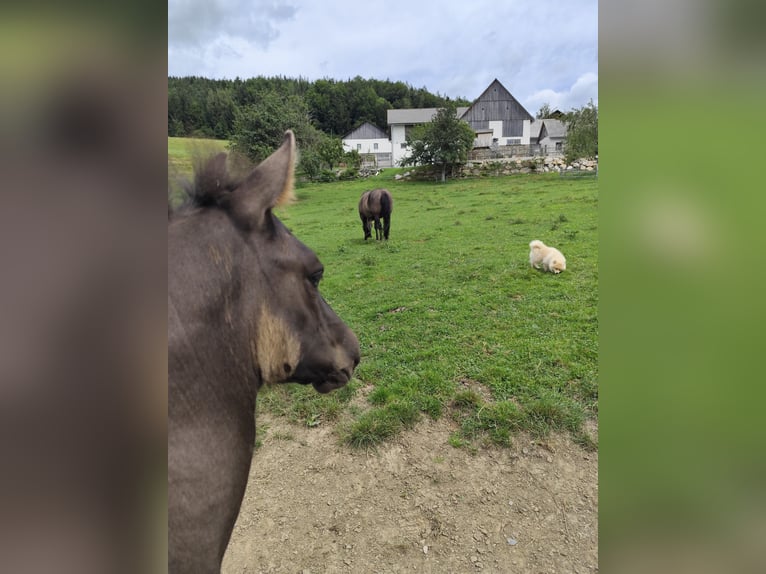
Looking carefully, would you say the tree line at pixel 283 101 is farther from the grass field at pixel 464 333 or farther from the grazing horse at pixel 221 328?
the grass field at pixel 464 333

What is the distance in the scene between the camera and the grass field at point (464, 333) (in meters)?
3.44

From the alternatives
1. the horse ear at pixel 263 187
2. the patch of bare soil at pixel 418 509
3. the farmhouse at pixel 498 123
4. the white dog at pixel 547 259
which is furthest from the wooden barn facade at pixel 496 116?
the horse ear at pixel 263 187

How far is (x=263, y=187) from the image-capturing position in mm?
1101

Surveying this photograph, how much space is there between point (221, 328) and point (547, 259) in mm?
6983

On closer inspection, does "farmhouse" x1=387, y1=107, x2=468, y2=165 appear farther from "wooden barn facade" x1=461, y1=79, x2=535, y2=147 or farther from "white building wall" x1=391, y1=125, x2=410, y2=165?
"wooden barn facade" x1=461, y1=79, x2=535, y2=147

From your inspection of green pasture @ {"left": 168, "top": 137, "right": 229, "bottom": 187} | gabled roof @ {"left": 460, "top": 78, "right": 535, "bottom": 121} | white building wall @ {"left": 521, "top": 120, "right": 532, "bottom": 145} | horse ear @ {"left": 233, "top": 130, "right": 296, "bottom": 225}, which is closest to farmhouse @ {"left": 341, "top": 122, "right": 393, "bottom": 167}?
gabled roof @ {"left": 460, "top": 78, "right": 535, "bottom": 121}

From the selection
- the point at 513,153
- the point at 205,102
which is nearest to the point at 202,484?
the point at 205,102

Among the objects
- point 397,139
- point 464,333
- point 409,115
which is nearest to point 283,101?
point 464,333

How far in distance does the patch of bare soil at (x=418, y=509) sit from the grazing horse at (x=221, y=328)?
5.32 feet

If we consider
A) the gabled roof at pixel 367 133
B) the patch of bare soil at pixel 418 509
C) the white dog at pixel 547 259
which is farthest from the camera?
the gabled roof at pixel 367 133

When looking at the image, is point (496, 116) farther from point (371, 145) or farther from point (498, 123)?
point (371, 145)

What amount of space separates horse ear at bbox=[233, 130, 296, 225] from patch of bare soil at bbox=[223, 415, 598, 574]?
2165 mm
